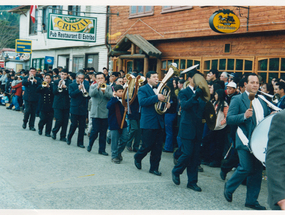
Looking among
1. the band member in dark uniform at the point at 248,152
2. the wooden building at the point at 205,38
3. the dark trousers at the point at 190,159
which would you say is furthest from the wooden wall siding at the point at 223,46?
the band member in dark uniform at the point at 248,152

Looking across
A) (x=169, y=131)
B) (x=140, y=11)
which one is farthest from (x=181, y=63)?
(x=169, y=131)

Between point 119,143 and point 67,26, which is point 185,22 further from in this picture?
point 119,143

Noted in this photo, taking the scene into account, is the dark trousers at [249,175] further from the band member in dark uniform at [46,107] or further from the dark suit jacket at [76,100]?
the band member in dark uniform at [46,107]

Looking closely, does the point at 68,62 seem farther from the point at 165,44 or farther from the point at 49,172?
the point at 49,172

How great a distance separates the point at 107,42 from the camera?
1878 cm

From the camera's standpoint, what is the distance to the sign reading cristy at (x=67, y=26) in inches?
Result: 633

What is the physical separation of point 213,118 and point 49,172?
122 inches

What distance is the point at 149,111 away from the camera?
23.2ft

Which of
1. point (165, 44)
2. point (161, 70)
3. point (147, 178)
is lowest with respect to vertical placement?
point (147, 178)

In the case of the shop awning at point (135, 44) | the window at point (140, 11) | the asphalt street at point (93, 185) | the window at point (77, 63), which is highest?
the window at point (140, 11)

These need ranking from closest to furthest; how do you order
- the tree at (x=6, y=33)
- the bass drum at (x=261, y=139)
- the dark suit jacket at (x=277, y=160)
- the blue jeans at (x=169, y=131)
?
the dark suit jacket at (x=277, y=160)
the bass drum at (x=261, y=139)
the blue jeans at (x=169, y=131)
the tree at (x=6, y=33)

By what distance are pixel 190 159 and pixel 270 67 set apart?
5961mm

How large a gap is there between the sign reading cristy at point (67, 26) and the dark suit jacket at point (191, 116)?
1099cm
